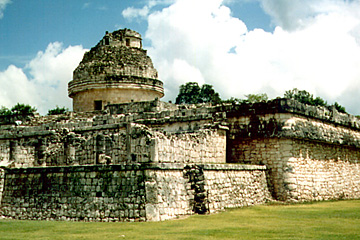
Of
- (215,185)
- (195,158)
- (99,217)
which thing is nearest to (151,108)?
(195,158)

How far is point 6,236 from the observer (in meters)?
8.99

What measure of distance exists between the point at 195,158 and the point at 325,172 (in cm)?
689

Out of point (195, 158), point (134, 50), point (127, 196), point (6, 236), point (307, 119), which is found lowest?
point (6, 236)

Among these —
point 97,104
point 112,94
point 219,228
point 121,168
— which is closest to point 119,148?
point 121,168

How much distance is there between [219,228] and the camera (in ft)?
31.0

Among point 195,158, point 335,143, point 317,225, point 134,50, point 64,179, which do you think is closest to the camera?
point 317,225

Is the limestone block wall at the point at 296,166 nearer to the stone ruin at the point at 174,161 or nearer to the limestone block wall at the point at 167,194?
the stone ruin at the point at 174,161

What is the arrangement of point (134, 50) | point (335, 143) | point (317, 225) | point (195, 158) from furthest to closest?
1. point (134, 50)
2. point (335, 143)
3. point (195, 158)
4. point (317, 225)

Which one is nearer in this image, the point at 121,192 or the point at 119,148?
the point at 121,192

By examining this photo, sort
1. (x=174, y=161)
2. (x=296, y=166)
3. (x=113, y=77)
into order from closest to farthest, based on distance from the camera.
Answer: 1. (x=174, y=161)
2. (x=296, y=166)
3. (x=113, y=77)

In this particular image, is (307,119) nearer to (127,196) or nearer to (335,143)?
(335,143)

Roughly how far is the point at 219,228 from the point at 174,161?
3.27 metres

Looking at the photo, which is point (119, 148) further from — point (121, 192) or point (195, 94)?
point (195, 94)

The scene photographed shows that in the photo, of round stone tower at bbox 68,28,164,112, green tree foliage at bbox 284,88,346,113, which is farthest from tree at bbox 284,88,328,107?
round stone tower at bbox 68,28,164,112
